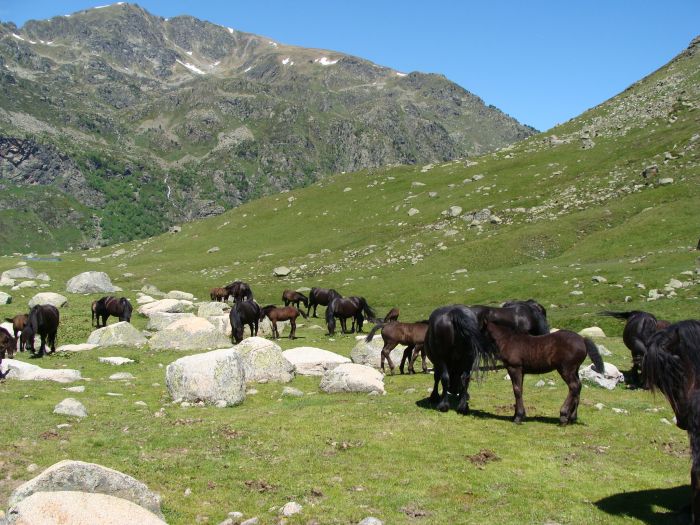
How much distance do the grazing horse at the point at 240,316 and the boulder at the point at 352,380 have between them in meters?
13.9

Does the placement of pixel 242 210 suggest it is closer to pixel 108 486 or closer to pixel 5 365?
pixel 5 365

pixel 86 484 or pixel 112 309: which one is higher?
pixel 112 309

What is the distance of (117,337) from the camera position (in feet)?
112

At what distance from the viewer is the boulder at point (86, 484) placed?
9.56 metres

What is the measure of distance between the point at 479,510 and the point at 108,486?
21.9 feet

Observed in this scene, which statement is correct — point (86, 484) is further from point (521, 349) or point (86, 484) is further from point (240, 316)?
point (240, 316)

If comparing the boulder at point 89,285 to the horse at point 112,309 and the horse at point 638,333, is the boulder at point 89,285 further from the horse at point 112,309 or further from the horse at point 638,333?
the horse at point 638,333

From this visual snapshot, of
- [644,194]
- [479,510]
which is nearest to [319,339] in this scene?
[479,510]

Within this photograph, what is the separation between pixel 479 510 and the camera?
33.9 ft

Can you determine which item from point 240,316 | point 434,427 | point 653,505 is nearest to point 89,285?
point 240,316

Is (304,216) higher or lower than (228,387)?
higher

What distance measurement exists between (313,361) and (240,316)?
1040cm

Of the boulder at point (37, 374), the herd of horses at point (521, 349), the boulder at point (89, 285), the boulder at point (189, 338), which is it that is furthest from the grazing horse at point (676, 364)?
the boulder at point (89, 285)

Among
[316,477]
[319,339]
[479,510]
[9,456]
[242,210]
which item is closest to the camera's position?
[479,510]
